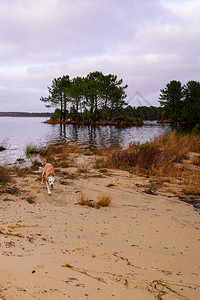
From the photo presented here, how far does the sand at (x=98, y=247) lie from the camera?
2078 millimetres

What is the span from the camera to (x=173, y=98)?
226 feet

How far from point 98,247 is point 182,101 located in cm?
7376

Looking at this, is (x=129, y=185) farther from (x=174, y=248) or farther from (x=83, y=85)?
(x=83, y=85)

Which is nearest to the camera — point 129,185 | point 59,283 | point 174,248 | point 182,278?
point 59,283

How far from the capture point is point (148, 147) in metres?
10.5

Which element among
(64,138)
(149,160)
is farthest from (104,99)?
(149,160)

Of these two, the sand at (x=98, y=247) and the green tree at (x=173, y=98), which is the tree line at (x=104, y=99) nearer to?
the green tree at (x=173, y=98)

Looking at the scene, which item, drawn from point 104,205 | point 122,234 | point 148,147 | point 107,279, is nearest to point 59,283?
point 107,279

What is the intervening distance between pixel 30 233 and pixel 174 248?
2.37m

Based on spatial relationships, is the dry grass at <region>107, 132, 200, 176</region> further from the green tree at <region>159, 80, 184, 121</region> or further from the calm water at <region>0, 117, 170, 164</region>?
the green tree at <region>159, 80, 184, 121</region>

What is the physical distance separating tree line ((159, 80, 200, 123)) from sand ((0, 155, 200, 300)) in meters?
63.0

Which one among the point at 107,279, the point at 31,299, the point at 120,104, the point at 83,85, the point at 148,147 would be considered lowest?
the point at 107,279

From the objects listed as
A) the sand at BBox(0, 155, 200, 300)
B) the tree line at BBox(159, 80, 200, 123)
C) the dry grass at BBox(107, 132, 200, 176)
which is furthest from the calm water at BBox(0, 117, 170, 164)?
the tree line at BBox(159, 80, 200, 123)

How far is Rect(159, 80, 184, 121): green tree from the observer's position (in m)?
66.8
